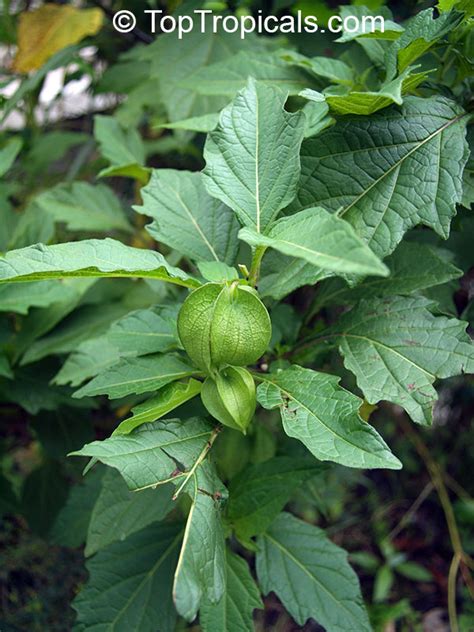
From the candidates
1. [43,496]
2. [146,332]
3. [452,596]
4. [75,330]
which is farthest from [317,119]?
[452,596]

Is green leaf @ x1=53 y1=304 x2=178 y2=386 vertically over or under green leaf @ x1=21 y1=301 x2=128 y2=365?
over

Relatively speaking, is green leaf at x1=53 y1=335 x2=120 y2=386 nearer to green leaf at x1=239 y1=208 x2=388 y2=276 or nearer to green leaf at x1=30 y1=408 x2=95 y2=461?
green leaf at x1=30 y1=408 x2=95 y2=461

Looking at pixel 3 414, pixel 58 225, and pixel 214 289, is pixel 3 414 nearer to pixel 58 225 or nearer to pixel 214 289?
pixel 58 225

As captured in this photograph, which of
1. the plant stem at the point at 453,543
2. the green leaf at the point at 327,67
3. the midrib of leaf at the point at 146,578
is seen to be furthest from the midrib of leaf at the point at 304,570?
the plant stem at the point at 453,543

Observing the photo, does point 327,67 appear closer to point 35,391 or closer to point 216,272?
point 216,272

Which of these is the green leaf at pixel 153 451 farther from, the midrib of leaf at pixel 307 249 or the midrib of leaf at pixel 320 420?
the midrib of leaf at pixel 307 249

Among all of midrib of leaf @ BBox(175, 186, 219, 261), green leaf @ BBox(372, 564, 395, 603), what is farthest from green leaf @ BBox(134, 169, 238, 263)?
green leaf @ BBox(372, 564, 395, 603)
